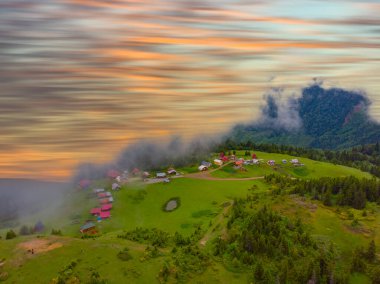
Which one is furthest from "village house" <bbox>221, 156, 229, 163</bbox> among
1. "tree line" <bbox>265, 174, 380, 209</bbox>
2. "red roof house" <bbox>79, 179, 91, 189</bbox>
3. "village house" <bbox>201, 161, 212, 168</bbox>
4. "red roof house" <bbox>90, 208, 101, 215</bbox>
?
"red roof house" <bbox>90, 208, 101, 215</bbox>

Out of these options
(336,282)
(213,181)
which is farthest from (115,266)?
(213,181)

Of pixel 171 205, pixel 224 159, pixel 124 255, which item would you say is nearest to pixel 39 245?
pixel 124 255

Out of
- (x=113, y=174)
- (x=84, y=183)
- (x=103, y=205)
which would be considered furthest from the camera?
(x=113, y=174)

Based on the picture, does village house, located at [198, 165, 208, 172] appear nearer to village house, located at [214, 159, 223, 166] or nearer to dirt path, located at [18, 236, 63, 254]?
village house, located at [214, 159, 223, 166]

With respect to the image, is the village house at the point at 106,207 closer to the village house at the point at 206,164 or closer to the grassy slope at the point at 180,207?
the grassy slope at the point at 180,207

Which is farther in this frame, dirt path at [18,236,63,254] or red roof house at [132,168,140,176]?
red roof house at [132,168,140,176]

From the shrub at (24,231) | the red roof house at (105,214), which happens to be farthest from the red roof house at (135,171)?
the shrub at (24,231)

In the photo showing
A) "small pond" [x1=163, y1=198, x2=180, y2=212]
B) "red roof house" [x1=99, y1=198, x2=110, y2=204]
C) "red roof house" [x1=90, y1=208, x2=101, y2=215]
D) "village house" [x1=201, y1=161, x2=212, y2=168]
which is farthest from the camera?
"village house" [x1=201, y1=161, x2=212, y2=168]

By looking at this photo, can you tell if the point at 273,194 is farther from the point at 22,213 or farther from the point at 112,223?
the point at 22,213

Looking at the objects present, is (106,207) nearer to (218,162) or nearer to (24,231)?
(24,231)
